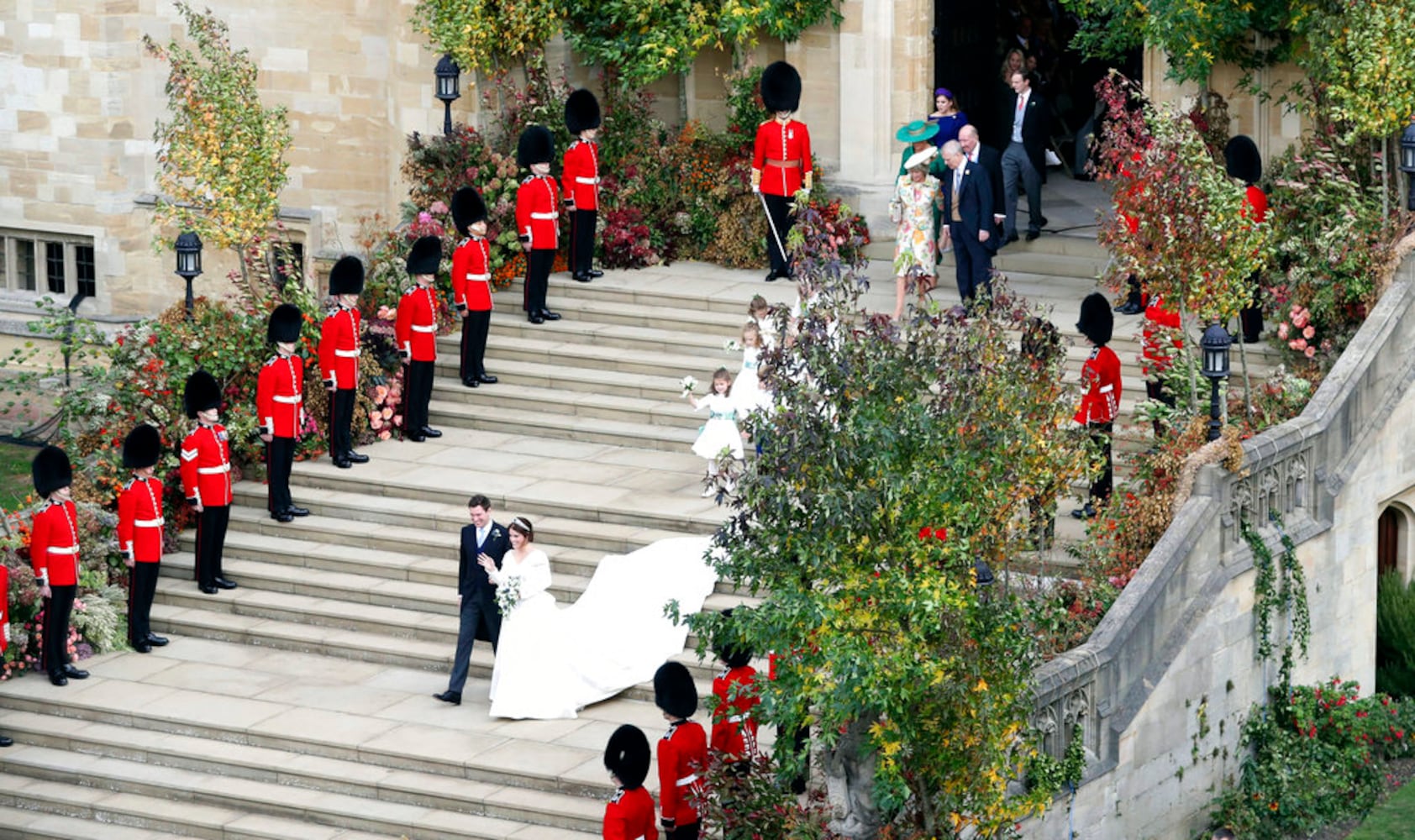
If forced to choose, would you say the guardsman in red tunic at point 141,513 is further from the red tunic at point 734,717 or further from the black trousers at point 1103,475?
the black trousers at point 1103,475

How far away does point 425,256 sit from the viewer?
25016 millimetres

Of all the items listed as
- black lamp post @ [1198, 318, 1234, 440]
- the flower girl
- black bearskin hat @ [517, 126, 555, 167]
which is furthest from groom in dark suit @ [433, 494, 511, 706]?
black bearskin hat @ [517, 126, 555, 167]

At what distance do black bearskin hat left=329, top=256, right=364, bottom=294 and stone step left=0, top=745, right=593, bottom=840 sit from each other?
16.2 ft

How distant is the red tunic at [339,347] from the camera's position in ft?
79.6

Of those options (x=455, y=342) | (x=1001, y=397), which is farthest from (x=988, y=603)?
(x=455, y=342)

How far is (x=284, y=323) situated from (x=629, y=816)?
715cm

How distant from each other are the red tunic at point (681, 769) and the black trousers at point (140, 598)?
18.8ft

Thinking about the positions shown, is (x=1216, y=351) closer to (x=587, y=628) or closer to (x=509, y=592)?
(x=587, y=628)

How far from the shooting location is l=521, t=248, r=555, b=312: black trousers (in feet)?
86.6

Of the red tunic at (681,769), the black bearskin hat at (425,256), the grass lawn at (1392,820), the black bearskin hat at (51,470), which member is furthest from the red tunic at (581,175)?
the grass lawn at (1392,820)

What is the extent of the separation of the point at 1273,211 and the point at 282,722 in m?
9.83

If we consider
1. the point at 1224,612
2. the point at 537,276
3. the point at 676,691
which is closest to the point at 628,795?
the point at 676,691

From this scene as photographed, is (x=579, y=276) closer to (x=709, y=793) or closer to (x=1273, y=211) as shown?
(x=1273, y=211)

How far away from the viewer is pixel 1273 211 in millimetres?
24531
